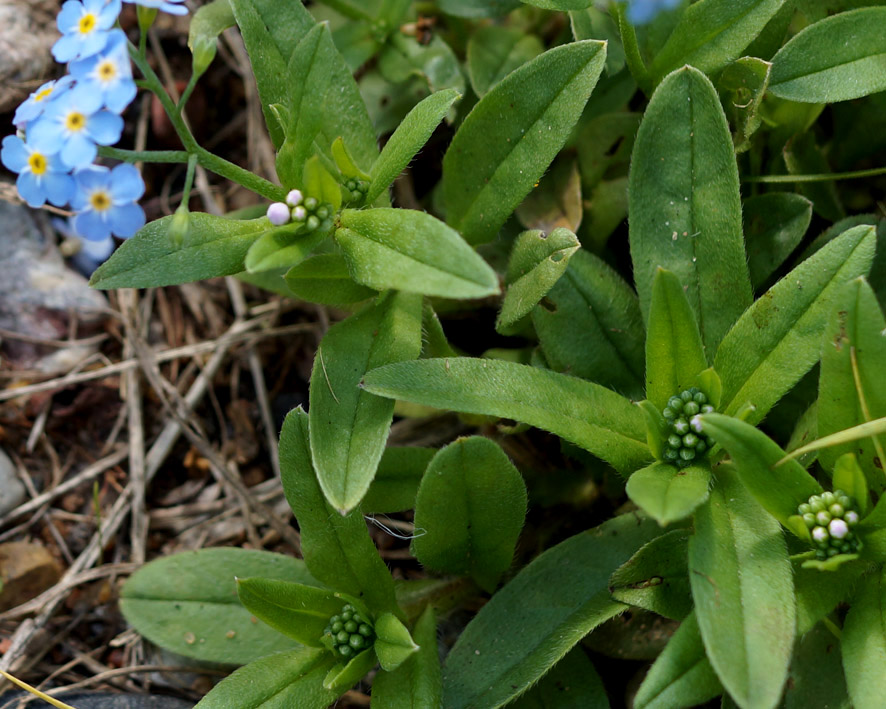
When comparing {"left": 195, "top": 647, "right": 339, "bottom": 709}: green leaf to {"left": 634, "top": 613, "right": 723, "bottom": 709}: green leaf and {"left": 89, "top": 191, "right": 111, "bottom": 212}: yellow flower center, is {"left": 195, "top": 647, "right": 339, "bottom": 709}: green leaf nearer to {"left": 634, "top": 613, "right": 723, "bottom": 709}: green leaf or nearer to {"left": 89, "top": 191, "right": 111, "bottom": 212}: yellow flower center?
{"left": 634, "top": 613, "right": 723, "bottom": 709}: green leaf

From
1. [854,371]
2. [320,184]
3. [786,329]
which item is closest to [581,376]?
[786,329]

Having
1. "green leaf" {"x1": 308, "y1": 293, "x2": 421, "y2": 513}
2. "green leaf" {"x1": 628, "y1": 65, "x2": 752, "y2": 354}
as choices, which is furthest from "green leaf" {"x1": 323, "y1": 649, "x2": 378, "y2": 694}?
"green leaf" {"x1": 628, "y1": 65, "x2": 752, "y2": 354}

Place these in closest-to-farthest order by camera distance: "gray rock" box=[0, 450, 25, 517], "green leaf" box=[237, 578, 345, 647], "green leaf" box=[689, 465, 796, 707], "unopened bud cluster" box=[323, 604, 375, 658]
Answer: "green leaf" box=[689, 465, 796, 707] < "green leaf" box=[237, 578, 345, 647] < "unopened bud cluster" box=[323, 604, 375, 658] < "gray rock" box=[0, 450, 25, 517]

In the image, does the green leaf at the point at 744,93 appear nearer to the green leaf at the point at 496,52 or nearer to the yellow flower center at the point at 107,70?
the green leaf at the point at 496,52

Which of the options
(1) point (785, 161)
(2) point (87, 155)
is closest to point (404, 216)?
(2) point (87, 155)

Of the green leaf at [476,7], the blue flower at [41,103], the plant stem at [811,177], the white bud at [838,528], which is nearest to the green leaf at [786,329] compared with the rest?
the white bud at [838,528]

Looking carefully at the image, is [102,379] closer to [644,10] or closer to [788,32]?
[644,10]

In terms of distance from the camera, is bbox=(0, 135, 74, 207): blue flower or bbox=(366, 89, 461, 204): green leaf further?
bbox=(366, 89, 461, 204): green leaf
